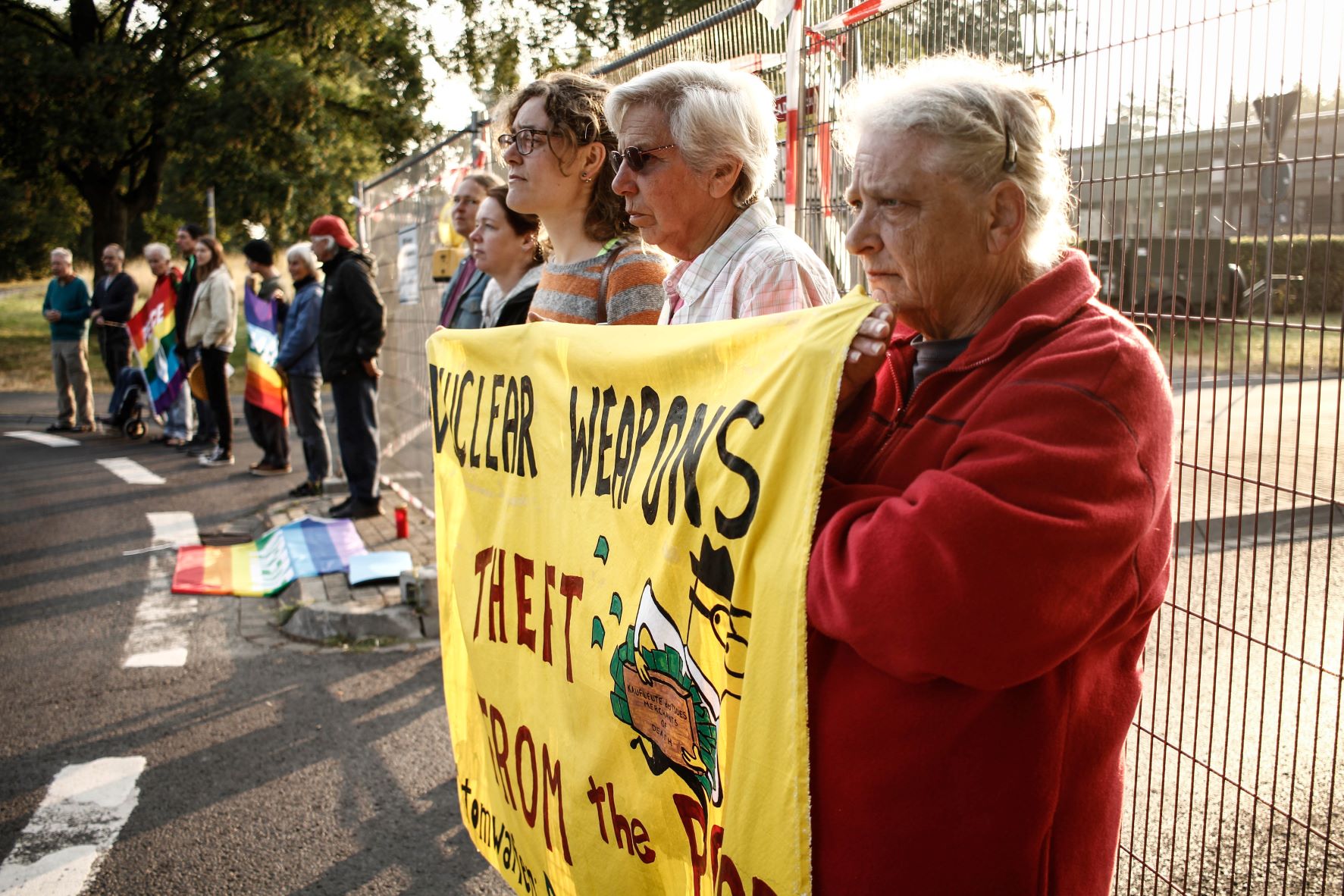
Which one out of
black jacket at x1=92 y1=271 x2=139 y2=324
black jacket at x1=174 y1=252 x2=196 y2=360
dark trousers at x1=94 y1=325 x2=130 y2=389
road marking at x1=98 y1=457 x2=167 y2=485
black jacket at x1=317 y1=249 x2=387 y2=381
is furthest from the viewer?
dark trousers at x1=94 y1=325 x2=130 y2=389

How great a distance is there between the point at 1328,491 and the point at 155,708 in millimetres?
4689

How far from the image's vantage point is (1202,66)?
91.6 inches

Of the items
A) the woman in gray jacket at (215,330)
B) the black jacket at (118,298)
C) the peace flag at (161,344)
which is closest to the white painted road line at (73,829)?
the woman in gray jacket at (215,330)

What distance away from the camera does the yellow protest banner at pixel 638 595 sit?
5.57ft

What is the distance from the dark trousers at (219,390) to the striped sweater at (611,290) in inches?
366

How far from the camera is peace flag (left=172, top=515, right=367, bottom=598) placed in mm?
6957

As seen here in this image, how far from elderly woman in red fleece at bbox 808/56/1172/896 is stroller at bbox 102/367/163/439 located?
1359 centimetres

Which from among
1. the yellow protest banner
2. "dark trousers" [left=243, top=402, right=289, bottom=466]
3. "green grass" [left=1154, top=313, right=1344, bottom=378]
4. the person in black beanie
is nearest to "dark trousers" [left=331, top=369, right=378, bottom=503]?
the person in black beanie

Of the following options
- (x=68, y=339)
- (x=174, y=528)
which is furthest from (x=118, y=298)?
(x=174, y=528)

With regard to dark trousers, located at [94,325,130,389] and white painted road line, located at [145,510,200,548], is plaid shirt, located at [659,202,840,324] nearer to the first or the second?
white painted road line, located at [145,510,200,548]

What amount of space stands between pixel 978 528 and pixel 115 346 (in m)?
15.4

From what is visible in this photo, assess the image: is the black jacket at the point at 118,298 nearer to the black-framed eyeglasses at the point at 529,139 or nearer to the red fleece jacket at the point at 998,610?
the black-framed eyeglasses at the point at 529,139

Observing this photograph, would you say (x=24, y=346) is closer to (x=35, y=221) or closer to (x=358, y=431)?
(x=35, y=221)

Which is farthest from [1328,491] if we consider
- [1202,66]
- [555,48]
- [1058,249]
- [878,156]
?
[555,48]
